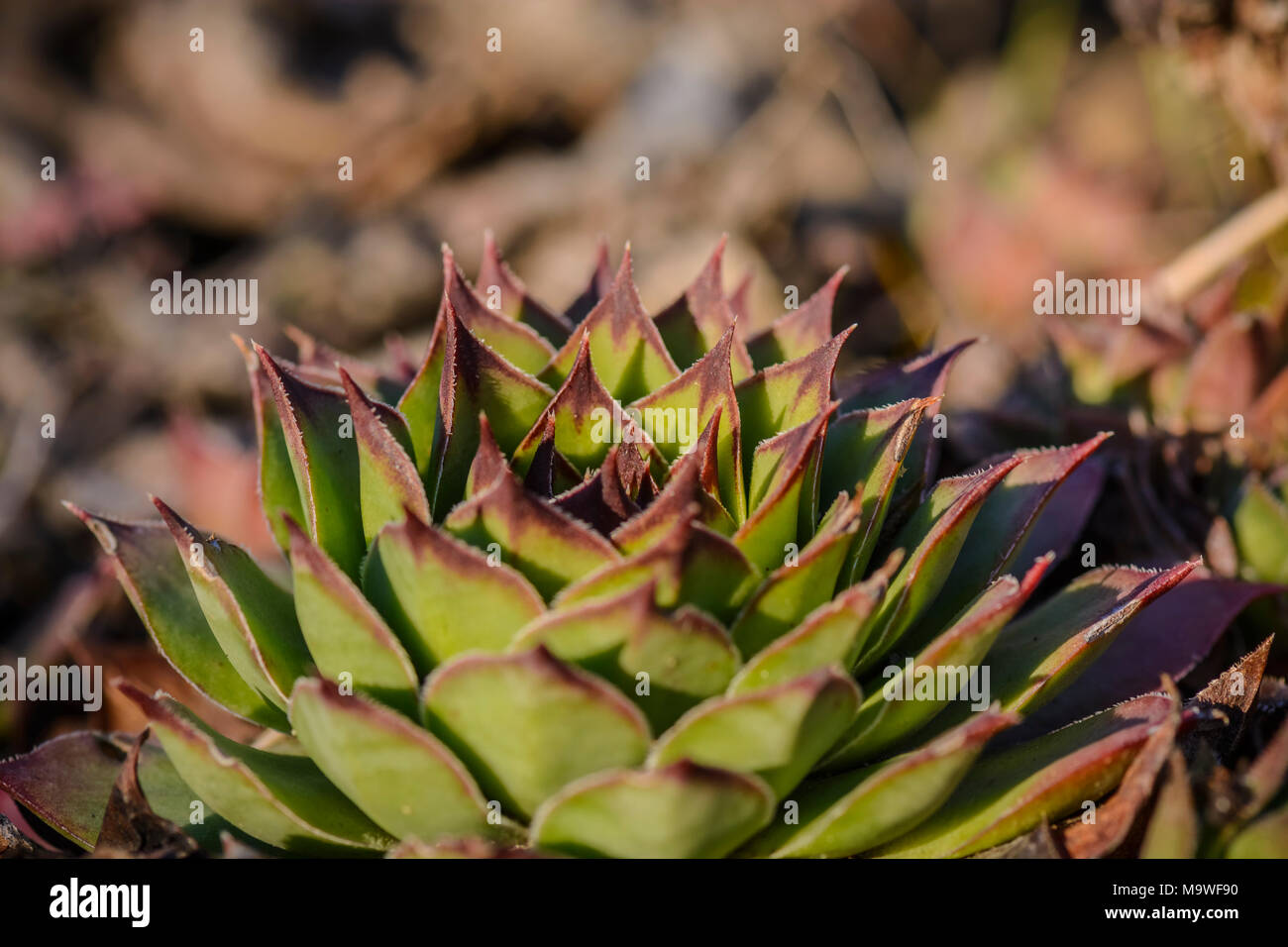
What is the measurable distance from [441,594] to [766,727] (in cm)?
36

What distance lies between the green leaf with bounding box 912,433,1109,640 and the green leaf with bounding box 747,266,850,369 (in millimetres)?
319

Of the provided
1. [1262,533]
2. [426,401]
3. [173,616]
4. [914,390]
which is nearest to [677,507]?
[426,401]

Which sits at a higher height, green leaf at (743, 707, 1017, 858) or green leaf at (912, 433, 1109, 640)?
green leaf at (912, 433, 1109, 640)

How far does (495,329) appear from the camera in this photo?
4.78 feet

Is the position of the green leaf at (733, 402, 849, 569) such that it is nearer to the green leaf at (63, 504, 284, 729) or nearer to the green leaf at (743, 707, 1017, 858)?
the green leaf at (743, 707, 1017, 858)

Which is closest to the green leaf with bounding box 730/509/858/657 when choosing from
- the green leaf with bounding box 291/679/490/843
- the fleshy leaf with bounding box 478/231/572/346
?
the green leaf with bounding box 291/679/490/843

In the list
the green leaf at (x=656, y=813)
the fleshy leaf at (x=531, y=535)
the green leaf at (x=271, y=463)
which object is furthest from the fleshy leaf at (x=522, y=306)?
the green leaf at (x=656, y=813)

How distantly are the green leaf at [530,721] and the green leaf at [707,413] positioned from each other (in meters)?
0.35

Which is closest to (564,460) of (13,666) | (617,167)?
(13,666)

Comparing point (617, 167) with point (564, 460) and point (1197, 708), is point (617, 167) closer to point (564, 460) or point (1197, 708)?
point (564, 460)

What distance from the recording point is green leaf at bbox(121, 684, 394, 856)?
3.58 feet

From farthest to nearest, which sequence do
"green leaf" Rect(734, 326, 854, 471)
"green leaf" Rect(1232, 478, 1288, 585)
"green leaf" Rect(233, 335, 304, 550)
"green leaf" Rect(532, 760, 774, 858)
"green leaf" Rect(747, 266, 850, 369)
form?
"green leaf" Rect(1232, 478, 1288, 585) < "green leaf" Rect(747, 266, 850, 369) < "green leaf" Rect(233, 335, 304, 550) < "green leaf" Rect(734, 326, 854, 471) < "green leaf" Rect(532, 760, 774, 858)

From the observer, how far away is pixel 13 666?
225 centimetres

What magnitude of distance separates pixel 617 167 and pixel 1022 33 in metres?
2.52
